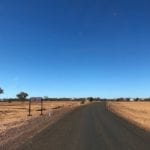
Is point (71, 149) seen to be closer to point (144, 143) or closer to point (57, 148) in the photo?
point (57, 148)

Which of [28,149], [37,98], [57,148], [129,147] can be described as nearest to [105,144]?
[129,147]

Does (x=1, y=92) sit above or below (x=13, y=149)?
above

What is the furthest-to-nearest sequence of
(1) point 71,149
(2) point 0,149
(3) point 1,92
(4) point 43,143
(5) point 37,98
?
(3) point 1,92
(5) point 37,98
(4) point 43,143
(2) point 0,149
(1) point 71,149

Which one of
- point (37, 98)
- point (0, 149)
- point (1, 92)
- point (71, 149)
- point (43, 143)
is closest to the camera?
point (71, 149)

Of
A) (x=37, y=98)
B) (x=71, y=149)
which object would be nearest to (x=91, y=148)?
(x=71, y=149)

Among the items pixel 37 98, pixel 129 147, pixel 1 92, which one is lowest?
pixel 129 147

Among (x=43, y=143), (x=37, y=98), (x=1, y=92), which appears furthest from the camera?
(x=1, y=92)

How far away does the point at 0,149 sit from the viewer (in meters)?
14.3

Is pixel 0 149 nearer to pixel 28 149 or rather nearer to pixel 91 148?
pixel 28 149

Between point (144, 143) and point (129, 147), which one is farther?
point (144, 143)

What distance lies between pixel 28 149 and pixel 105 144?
11.8 ft

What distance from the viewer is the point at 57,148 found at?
13820 millimetres

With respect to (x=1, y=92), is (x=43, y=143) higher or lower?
lower

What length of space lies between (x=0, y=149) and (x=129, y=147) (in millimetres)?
5609
